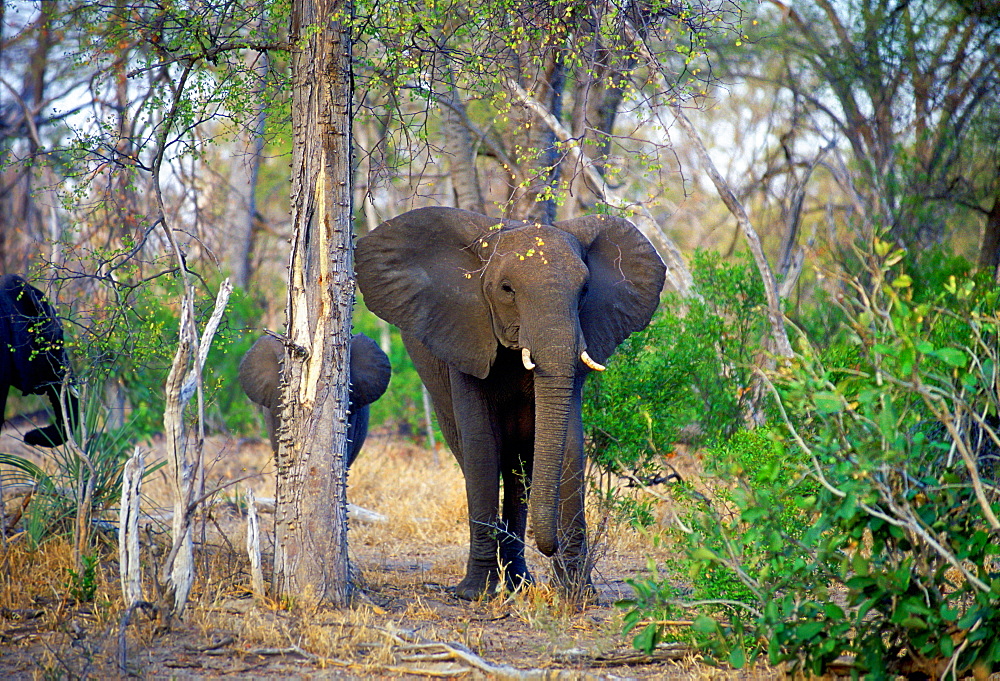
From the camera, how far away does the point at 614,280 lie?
6273 millimetres

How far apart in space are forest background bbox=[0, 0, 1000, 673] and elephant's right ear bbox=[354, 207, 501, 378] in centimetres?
28

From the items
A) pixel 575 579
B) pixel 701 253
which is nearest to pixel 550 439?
pixel 575 579

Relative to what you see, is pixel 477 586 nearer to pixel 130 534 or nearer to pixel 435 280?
pixel 435 280

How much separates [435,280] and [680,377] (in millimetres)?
2181

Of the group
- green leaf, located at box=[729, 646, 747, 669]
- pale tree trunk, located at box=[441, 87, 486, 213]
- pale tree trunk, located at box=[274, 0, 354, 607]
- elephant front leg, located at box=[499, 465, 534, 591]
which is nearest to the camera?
green leaf, located at box=[729, 646, 747, 669]

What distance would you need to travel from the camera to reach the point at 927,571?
12.6 ft

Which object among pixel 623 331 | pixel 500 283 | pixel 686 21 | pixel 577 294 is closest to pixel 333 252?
pixel 500 283

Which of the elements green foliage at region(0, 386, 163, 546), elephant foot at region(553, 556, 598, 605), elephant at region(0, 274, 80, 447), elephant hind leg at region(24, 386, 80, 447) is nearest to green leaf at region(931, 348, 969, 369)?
elephant foot at region(553, 556, 598, 605)

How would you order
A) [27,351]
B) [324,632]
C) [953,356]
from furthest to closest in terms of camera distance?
[27,351] < [324,632] < [953,356]

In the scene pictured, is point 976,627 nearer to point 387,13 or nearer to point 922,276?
point 387,13

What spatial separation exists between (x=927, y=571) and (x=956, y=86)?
39.4ft

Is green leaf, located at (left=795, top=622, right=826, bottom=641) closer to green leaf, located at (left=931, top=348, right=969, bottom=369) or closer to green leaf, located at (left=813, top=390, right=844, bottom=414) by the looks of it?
green leaf, located at (left=813, top=390, right=844, bottom=414)

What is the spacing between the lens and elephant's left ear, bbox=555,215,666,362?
6.09 m

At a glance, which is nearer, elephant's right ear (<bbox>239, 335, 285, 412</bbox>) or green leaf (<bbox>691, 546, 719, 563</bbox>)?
green leaf (<bbox>691, 546, 719, 563</bbox>)
